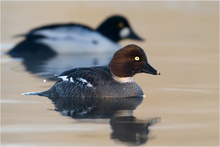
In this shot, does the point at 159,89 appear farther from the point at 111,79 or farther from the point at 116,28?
the point at 116,28

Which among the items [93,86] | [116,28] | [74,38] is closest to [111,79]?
[93,86]

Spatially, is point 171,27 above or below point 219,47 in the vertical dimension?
above

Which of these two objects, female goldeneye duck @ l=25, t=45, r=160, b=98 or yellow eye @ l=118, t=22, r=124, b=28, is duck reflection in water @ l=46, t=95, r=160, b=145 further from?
yellow eye @ l=118, t=22, r=124, b=28

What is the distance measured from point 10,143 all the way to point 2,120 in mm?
1107

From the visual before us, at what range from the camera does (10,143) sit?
19.5 feet

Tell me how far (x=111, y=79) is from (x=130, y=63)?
0.37 meters

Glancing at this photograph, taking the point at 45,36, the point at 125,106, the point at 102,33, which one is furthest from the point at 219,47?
the point at 125,106

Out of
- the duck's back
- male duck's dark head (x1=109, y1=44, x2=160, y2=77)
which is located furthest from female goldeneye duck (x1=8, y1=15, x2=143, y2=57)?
male duck's dark head (x1=109, y1=44, x2=160, y2=77)

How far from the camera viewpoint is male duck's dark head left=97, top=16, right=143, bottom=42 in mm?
14898

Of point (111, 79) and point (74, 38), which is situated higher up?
point (74, 38)

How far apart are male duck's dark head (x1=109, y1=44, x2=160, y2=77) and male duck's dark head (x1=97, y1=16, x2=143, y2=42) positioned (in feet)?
21.3

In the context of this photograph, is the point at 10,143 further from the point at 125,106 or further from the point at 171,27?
the point at 171,27

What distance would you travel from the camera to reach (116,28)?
1501 centimetres

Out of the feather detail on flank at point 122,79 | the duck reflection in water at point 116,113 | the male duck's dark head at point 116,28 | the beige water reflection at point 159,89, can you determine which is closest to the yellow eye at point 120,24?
the male duck's dark head at point 116,28
